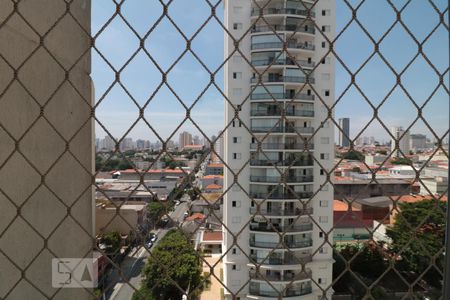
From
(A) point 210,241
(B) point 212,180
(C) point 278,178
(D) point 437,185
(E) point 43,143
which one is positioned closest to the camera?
(E) point 43,143

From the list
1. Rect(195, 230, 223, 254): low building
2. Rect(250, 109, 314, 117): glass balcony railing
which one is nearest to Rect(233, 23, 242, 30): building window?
Rect(250, 109, 314, 117): glass balcony railing

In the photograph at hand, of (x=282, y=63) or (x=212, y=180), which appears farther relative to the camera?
(x=212, y=180)

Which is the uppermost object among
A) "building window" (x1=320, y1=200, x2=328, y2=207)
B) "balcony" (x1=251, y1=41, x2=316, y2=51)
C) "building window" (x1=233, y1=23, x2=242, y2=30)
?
"building window" (x1=233, y1=23, x2=242, y2=30)

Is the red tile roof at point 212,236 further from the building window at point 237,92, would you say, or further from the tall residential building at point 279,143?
the building window at point 237,92

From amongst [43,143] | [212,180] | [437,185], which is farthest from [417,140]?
[43,143]

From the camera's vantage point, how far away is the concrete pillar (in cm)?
57

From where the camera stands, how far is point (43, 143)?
0.62m

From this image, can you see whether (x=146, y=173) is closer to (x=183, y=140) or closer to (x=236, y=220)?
(x=183, y=140)

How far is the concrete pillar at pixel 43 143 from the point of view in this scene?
1.86 ft

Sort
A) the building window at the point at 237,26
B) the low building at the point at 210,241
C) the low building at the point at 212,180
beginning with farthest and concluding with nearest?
the low building at the point at 212,180, the low building at the point at 210,241, the building window at the point at 237,26

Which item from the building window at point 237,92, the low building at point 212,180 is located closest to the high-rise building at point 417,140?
the building window at point 237,92

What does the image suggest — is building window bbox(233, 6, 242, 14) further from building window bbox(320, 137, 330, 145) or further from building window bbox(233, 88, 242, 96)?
building window bbox(320, 137, 330, 145)

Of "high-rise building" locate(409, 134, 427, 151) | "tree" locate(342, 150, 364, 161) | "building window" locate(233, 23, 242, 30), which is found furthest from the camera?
"building window" locate(233, 23, 242, 30)

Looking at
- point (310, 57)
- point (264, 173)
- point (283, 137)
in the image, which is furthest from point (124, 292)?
point (310, 57)
